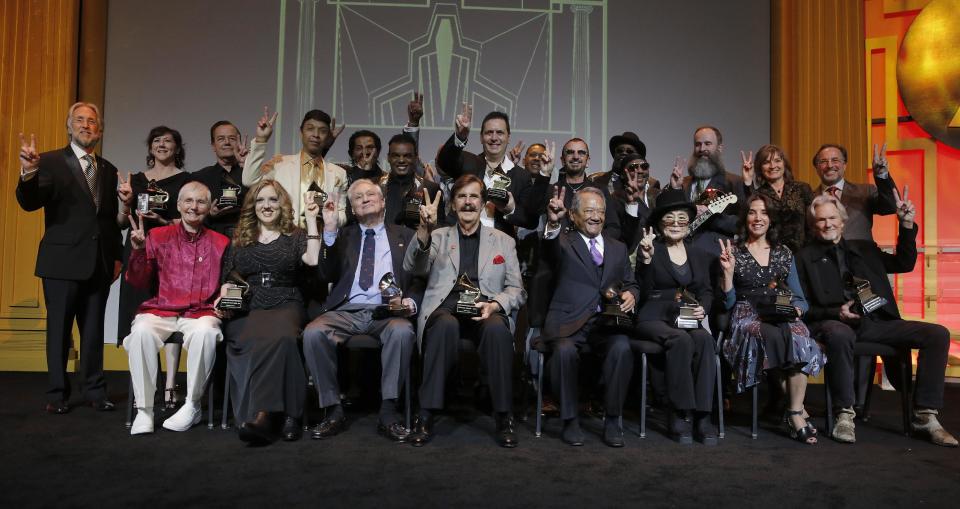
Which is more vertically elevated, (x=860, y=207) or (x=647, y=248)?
(x=860, y=207)

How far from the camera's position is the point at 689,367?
3.52 metres

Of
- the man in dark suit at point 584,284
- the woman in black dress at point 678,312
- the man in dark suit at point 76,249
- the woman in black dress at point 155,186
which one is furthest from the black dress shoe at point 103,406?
the woman in black dress at point 678,312

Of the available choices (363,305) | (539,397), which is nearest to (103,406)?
(363,305)

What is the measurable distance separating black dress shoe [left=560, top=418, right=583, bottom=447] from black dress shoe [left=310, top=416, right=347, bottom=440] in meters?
1.04

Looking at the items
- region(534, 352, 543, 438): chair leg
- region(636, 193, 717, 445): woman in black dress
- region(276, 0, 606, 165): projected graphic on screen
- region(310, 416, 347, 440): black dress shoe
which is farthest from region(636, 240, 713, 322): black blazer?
region(276, 0, 606, 165): projected graphic on screen

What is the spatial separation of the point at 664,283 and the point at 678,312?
0.21m

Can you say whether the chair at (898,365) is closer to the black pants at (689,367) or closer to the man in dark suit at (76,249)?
the black pants at (689,367)

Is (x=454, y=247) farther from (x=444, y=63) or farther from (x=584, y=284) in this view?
(x=444, y=63)

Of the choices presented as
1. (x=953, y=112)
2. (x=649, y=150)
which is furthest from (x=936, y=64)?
(x=649, y=150)

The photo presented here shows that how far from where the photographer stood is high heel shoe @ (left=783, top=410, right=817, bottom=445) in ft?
11.5

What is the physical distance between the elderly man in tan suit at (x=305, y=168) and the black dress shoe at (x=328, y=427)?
1407 mm

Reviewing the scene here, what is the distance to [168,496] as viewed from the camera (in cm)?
253

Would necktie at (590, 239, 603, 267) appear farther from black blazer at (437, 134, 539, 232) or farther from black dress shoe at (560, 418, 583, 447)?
black dress shoe at (560, 418, 583, 447)

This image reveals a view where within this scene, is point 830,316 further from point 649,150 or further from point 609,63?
point 609,63
